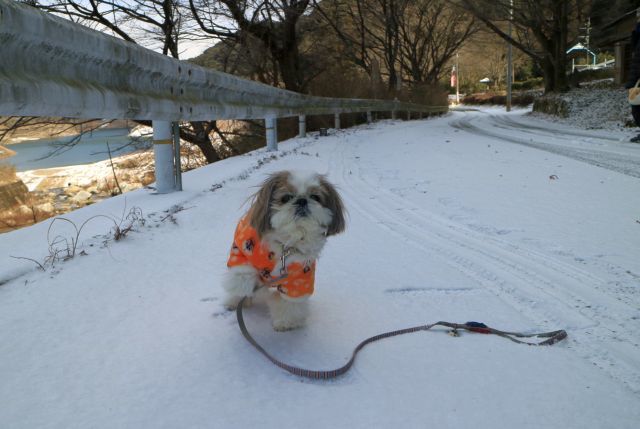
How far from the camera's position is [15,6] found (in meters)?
2.05

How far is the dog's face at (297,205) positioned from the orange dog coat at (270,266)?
9cm

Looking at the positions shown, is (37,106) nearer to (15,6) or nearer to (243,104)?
(15,6)

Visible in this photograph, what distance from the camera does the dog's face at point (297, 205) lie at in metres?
2.54

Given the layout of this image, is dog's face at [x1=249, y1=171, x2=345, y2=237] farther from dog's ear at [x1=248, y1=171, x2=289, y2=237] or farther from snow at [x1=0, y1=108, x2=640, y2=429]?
snow at [x1=0, y1=108, x2=640, y2=429]

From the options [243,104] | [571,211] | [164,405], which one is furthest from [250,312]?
[243,104]

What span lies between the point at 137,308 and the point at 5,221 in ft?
14.1

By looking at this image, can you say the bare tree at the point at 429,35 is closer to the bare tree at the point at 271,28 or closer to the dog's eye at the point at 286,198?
the bare tree at the point at 271,28

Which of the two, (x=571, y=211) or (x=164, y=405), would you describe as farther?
(x=571, y=211)

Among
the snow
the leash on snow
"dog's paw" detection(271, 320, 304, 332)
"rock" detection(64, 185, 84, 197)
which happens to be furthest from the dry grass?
"dog's paw" detection(271, 320, 304, 332)

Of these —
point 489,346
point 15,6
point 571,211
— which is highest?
point 15,6

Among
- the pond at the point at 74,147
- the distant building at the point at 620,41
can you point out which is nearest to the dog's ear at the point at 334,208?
the pond at the point at 74,147

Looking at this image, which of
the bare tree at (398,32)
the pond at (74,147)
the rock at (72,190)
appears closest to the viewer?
the rock at (72,190)

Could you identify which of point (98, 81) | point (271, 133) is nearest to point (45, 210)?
point (98, 81)

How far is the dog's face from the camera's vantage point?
2537 millimetres
